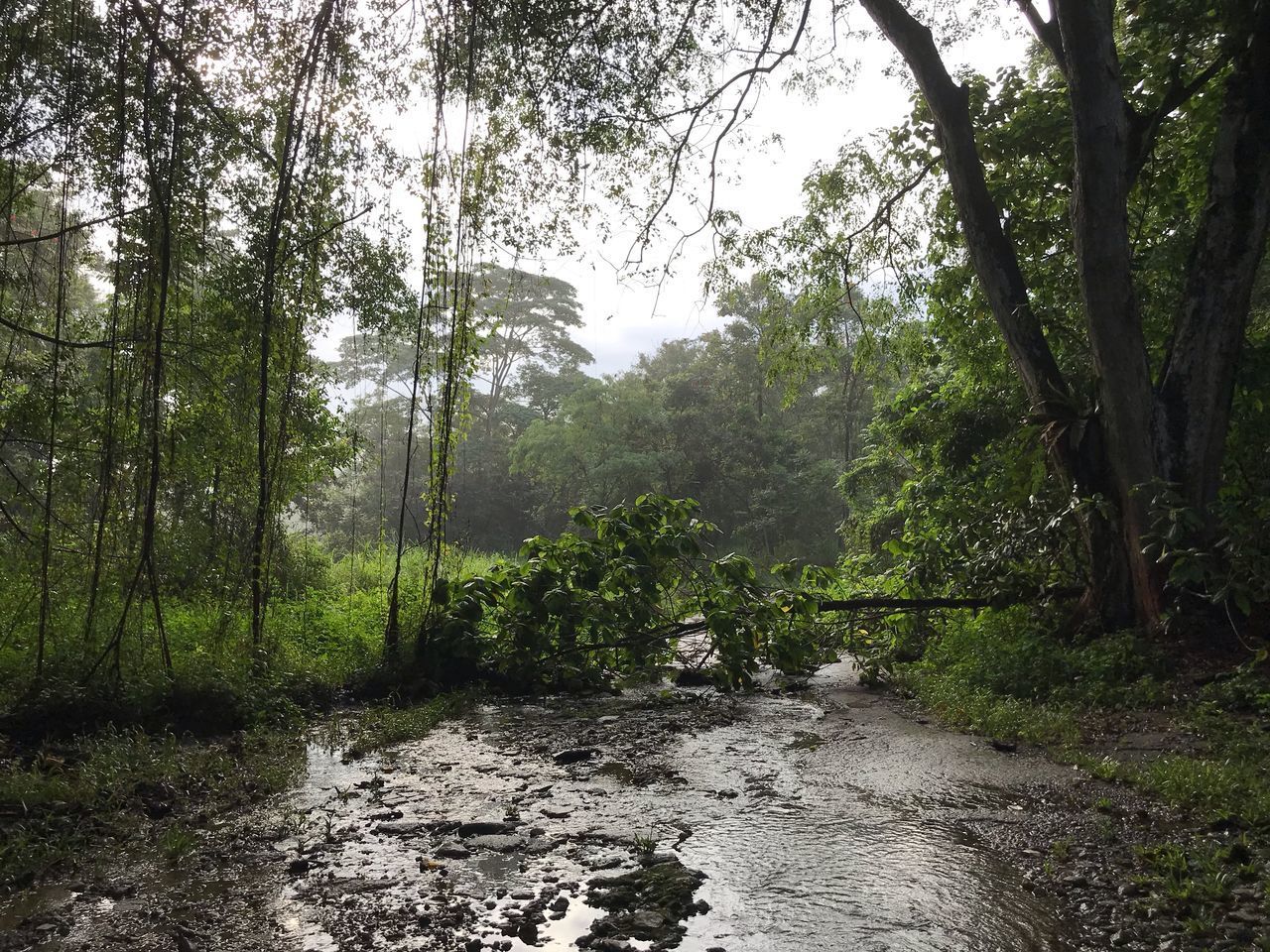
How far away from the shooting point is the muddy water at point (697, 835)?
2.83m

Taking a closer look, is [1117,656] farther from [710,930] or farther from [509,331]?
[509,331]

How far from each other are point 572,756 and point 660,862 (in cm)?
187

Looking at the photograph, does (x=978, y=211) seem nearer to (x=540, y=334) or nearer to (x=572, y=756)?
(x=572, y=756)

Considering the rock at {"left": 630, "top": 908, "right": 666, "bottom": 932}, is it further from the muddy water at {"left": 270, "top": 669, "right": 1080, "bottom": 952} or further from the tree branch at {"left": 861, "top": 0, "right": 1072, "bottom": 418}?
the tree branch at {"left": 861, "top": 0, "right": 1072, "bottom": 418}

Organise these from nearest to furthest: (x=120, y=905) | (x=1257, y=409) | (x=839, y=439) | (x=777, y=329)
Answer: (x=120, y=905) → (x=1257, y=409) → (x=777, y=329) → (x=839, y=439)

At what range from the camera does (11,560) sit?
24.0ft

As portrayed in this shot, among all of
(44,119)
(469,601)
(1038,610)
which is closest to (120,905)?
(469,601)

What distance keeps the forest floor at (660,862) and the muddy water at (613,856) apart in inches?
0.5

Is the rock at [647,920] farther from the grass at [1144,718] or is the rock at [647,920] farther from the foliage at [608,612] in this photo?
the foliage at [608,612]

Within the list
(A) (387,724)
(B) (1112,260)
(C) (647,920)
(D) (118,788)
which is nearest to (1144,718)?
(B) (1112,260)

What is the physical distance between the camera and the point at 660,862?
11.1 ft

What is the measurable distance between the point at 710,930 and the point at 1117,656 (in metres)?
4.40

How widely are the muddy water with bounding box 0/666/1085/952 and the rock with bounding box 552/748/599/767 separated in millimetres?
20

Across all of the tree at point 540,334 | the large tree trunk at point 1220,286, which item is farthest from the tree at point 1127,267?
the tree at point 540,334
